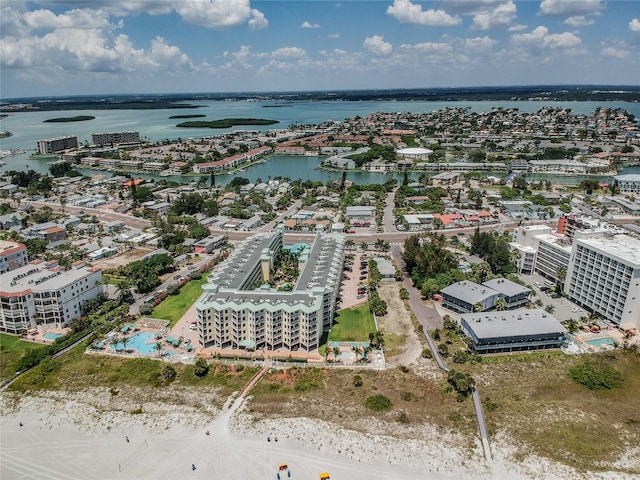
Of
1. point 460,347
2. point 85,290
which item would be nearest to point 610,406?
point 460,347

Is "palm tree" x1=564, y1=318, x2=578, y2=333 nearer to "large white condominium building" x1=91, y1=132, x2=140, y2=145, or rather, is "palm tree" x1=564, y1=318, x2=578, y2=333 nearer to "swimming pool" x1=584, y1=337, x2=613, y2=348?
"swimming pool" x1=584, y1=337, x2=613, y2=348

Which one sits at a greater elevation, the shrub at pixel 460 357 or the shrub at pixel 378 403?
the shrub at pixel 460 357

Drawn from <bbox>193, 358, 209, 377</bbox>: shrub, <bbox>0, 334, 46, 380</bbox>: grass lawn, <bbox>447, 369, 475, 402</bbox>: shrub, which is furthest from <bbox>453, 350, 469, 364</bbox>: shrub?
<bbox>0, 334, 46, 380</bbox>: grass lawn

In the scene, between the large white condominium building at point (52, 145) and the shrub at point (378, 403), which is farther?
the large white condominium building at point (52, 145)

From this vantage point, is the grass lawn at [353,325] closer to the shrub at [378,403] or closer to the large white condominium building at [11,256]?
the shrub at [378,403]

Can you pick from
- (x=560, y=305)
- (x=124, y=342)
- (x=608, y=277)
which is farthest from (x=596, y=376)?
(x=124, y=342)

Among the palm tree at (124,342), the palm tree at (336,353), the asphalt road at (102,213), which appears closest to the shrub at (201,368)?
the palm tree at (124,342)
